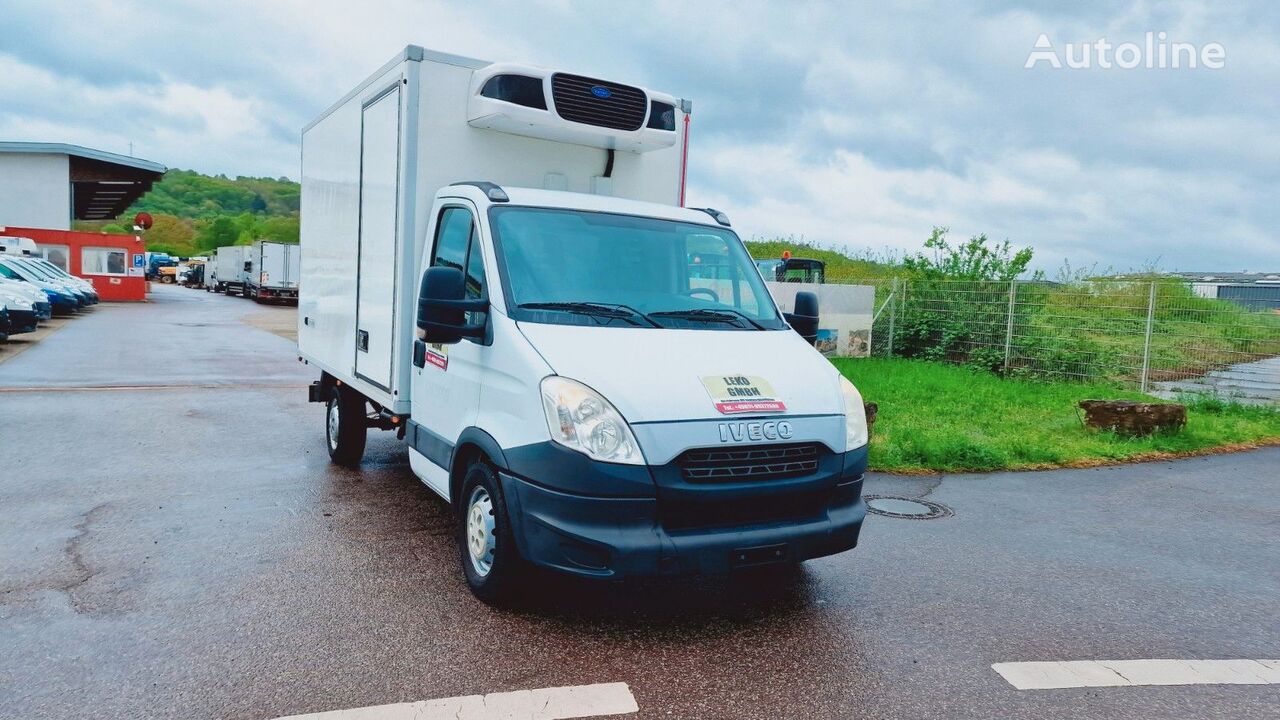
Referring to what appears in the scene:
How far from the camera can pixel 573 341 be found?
14.1 ft

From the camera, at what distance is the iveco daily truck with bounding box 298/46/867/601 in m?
3.95

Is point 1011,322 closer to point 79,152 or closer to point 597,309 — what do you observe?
point 597,309

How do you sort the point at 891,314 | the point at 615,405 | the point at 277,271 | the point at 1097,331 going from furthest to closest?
the point at 277,271 → the point at 891,314 → the point at 1097,331 → the point at 615,405

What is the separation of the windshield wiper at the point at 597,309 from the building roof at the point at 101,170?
154ft

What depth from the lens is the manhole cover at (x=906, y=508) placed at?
6.79 m

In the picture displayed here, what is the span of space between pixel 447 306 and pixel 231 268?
58.3 m

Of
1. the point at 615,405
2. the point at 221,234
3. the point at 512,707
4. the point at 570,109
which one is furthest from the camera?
the point at 221,234

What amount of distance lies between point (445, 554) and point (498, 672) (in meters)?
1.75

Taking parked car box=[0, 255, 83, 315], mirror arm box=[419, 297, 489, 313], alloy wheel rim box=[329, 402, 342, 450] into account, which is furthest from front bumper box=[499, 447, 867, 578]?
parked car box=[0, 255, 83, 315]

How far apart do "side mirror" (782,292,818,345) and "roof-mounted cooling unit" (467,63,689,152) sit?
1.56 metres

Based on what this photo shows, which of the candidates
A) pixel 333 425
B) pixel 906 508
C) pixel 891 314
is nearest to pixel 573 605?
pixel 906 508

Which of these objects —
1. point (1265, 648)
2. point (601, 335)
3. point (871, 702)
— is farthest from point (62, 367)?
point (1265, 648)

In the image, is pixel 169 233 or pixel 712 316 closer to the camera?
pixel 712 316

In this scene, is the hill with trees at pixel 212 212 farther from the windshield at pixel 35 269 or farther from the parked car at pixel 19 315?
the parked car at pixel 19 315
